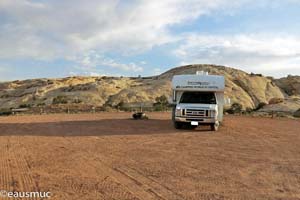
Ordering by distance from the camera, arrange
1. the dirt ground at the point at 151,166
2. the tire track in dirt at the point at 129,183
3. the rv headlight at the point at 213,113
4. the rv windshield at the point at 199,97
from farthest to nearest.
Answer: the rv windshield at the point at 199,97 → the rv headlight at the point at 213,113 → the dirt ground at the point at 151,166 → the tire track in dirt at the point at 129,183

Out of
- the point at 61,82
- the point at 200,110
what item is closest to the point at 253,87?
the point at 61,82

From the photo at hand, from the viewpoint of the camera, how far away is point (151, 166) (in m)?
10.9

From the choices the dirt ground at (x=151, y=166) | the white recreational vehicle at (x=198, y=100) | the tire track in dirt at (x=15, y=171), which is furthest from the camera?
the white recreational vehicle at (x=198, y=100)

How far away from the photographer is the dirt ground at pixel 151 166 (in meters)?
8.26


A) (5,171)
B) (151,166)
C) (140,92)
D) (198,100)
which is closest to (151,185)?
(151,166)

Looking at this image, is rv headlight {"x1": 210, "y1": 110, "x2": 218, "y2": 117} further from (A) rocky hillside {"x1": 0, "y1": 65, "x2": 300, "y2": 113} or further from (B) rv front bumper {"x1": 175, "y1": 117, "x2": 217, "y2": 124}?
(A) rocky hillside {"x1": 0, "y1": 65, "x2": 300, "y2": 113}

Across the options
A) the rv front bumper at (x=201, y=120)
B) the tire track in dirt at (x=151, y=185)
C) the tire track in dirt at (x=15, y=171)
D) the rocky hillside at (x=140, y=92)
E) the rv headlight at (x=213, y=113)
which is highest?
the rocky hillside at (x=140, y=92)

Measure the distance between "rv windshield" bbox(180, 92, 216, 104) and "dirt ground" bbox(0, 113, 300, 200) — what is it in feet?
12.6

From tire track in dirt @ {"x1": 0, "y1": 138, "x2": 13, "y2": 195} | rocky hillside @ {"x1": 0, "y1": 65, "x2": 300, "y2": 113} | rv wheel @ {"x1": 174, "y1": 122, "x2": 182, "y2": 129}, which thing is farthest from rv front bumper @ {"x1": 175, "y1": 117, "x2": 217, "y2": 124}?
rocky hillside @ {"x1": 0, "y1": 65, "x2": 300, "y2": 113}

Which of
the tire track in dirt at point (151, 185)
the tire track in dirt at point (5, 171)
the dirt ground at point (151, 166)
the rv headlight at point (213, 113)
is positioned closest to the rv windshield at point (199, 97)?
the rv headlight at point (213, 113)

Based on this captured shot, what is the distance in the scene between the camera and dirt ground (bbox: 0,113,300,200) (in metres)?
8.26

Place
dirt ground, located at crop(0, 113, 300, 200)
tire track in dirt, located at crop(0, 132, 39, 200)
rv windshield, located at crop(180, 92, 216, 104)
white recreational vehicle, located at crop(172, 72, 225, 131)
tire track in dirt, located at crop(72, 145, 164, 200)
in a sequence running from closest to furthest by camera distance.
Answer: tire track in dirt, located at crop(72, 145, 164, 200), dirt ground, located at crop(0, 113, 300, 200), tire track in dirt, located at crop(0, 132, 39, 200), white recreational vehicle, located at crop(172, 72, 225, 131), rv windshield, located at crop(180, 92, 216, 104)

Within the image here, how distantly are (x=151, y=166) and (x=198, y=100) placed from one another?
1145 cm

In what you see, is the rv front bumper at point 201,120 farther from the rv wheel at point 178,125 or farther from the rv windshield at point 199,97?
the rv windshield at point 199,97
